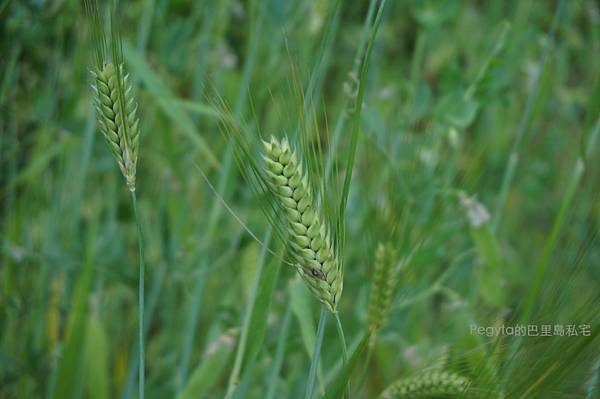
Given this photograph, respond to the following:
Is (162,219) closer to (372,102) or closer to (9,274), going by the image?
(9,274)

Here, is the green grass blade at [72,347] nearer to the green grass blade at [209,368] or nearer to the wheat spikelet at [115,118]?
the green grass blade at [209,368]

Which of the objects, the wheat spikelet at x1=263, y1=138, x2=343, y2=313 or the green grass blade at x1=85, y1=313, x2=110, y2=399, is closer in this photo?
the wheat spikelet at x1=263, y1=138, x2=343, y2=313

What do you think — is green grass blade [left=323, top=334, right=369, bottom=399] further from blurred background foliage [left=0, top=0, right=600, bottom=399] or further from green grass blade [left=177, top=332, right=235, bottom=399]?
green grass blade [left=177, top=332, right=235, bottom=399]

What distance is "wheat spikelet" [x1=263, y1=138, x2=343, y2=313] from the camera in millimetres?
505

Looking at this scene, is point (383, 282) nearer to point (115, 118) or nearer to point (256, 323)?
point (256, 323)

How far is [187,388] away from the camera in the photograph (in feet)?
2.66

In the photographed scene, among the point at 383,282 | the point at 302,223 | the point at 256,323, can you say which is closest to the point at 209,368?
Result: the point at 256,323

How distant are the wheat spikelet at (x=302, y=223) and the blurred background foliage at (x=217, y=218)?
18 cm

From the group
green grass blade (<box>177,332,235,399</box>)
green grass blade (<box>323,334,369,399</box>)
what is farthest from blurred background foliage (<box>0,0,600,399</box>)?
green grass blade (<box>323,334,369,399</box>)

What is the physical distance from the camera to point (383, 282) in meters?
0.69

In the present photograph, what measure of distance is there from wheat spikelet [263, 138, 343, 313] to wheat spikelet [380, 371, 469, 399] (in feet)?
0.55

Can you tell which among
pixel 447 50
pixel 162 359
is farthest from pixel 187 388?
pixel 447 50

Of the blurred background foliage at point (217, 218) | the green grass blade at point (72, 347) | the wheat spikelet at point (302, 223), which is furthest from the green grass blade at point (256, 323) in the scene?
the green grass blade at point (72, 347)

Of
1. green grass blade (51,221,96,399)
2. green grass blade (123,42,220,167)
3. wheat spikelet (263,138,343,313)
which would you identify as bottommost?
green grass blade (51,221,96,399)
